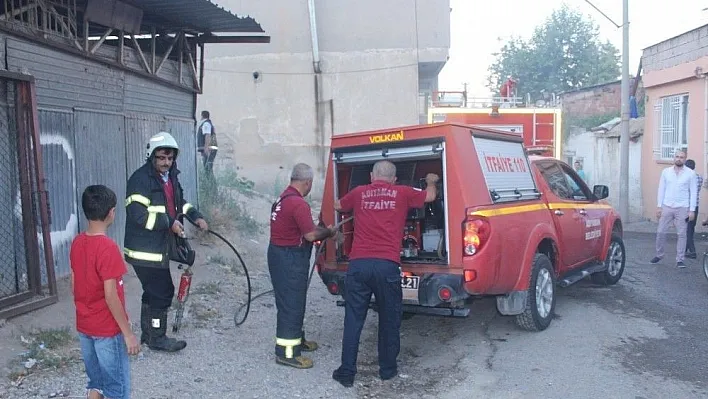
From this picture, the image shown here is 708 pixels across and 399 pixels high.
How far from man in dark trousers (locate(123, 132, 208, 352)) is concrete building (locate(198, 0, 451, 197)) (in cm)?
1515

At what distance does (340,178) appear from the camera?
716 cm

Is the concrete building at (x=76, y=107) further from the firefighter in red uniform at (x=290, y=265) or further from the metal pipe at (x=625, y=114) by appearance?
the metal pipe at (x=625, y=114)

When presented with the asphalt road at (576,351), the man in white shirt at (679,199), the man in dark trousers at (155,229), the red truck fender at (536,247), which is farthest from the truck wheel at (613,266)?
the man in dark trousers at (155,229)

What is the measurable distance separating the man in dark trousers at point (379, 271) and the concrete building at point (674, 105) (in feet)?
36.8

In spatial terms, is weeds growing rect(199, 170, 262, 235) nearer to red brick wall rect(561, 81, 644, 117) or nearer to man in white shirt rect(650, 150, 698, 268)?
man in white shirt rect(650, 150, 698, 268)

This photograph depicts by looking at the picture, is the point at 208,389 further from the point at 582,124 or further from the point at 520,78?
the point at 520,78

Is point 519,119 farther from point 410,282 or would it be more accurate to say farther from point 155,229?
point 155,229

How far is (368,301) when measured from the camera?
580cm

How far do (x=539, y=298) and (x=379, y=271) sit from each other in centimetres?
218

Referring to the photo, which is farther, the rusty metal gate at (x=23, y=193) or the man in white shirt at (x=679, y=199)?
the man in white shirt at (x=679, y=199)

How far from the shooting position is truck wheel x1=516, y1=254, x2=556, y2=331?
6887mm

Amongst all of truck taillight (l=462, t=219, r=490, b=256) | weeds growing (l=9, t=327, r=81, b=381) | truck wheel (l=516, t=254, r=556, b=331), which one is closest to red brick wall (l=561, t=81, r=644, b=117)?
truck wheel (l=516, t=254, r=556, b=331)

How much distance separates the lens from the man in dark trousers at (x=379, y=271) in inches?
224

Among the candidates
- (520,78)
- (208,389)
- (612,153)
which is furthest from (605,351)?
(520,78)
